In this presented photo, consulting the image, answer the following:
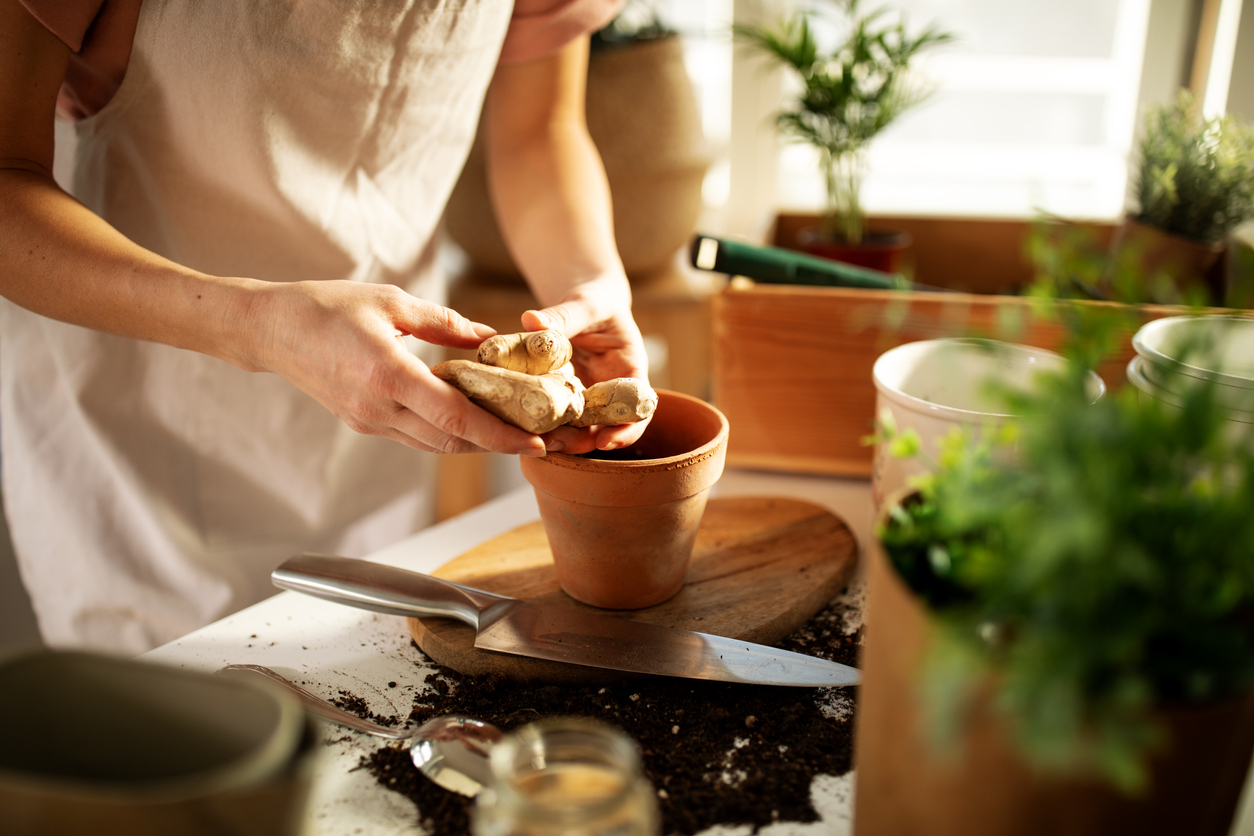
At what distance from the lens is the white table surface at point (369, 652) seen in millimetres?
568

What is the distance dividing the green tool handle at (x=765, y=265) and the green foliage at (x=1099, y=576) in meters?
0.69

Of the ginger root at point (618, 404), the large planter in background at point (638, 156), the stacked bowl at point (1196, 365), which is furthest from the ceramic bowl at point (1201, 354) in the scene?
the large planter in background at point (638, 156)

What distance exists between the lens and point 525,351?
2.47 feet

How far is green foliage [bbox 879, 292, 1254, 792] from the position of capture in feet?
1.10

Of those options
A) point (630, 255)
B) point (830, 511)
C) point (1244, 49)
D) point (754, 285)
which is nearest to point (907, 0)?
point (1244, 49)

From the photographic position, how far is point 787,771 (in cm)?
60

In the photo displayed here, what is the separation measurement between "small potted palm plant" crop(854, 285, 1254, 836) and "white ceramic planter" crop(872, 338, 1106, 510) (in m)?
0.30

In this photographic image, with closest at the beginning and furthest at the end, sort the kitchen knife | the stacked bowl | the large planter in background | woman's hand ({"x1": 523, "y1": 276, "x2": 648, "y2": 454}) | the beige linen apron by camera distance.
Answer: the stacked bowl, the kitchen knife, woman's hand ({"x1": 523, "y1": 276, "x2": 648, "y2": 454}), the beige linen apron, the large planter in background

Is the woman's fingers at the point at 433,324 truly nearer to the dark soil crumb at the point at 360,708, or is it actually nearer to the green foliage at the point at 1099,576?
the dark soil crumb at the point at 360,708

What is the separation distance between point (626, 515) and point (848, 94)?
86 cm

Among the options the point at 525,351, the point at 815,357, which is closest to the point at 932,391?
the point at 815,357

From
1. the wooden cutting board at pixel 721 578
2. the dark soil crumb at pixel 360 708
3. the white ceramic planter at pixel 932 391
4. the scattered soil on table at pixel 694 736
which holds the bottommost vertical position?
the dark soil crumb at pixel 360 708

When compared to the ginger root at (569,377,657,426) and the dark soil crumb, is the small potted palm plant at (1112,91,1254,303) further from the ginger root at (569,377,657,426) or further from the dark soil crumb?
the dark soil crumb

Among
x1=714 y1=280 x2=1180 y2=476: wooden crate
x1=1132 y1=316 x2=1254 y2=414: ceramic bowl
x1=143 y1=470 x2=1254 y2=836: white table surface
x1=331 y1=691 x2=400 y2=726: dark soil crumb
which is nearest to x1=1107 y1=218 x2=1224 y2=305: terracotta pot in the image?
x1=714 y1=280 x2=1180 y2=476: wooden crate
